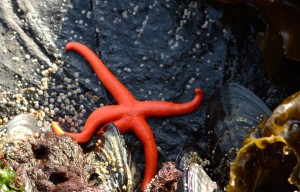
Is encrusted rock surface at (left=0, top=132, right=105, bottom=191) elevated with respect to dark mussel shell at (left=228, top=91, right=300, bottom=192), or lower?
elevated

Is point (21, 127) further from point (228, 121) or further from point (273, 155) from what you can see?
point (273, 155)

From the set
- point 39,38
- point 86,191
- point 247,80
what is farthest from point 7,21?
point 247,80

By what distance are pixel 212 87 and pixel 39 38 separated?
153cm

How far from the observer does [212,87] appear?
4.82 m

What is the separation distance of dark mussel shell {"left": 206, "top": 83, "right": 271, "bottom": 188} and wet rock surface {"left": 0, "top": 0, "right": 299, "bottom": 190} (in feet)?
0.58

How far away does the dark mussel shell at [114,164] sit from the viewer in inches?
171

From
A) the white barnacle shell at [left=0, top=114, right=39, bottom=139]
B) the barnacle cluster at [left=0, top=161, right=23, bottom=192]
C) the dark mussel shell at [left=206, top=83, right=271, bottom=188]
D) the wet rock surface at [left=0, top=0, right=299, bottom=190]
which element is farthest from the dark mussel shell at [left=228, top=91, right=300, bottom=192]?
the white barnacle shell at [left=0, top=114, right=39, bottom=139]

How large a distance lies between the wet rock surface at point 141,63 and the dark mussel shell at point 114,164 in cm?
29

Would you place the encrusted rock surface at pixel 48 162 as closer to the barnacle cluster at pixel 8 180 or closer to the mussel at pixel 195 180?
the barnacle cluster at pixel 8 180

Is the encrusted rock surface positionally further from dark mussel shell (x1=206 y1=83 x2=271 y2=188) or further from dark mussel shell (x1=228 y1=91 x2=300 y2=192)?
dark mussel shell (x1=228 y1=91 x2=300 y2=192)

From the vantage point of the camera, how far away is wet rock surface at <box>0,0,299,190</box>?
4.81 m

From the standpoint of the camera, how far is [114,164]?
440cm

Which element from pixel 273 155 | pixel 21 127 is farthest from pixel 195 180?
pixel 21 127

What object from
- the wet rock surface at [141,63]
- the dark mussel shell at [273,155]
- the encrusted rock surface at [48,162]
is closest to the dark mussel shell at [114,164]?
the encrusted rock surface at [48,162]
